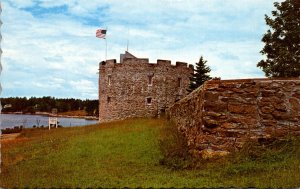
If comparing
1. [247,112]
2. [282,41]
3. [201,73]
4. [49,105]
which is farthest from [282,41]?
[49,105]

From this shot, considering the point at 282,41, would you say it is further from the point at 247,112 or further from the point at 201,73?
the point at 247,112

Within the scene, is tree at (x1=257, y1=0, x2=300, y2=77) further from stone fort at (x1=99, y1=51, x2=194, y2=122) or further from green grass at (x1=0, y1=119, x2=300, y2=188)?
green grass at (x1=0, y1=119, x2=300, y2=188)

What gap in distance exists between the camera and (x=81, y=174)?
420 inches

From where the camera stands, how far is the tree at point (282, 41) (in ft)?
101

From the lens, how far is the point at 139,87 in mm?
41906

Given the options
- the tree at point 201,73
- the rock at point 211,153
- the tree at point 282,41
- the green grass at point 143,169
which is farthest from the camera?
the tree at point 201,73

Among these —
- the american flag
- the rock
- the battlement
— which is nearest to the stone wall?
the rock

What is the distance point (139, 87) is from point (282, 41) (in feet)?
45.6

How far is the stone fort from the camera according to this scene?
41.8 meters

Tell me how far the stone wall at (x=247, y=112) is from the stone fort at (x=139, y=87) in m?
30.2

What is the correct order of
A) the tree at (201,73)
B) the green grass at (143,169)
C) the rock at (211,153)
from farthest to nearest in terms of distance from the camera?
the tree at (201,73) < the rock at (211,153) < the green grass at (143,169)

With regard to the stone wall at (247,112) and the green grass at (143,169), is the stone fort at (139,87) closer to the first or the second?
the green grass at (143,169)

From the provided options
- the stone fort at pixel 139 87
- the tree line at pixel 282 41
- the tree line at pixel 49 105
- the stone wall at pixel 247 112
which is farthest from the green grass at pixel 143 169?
the tree line at pixel 49 105

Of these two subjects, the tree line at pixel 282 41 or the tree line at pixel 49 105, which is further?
the tree line at pixel 49 105
